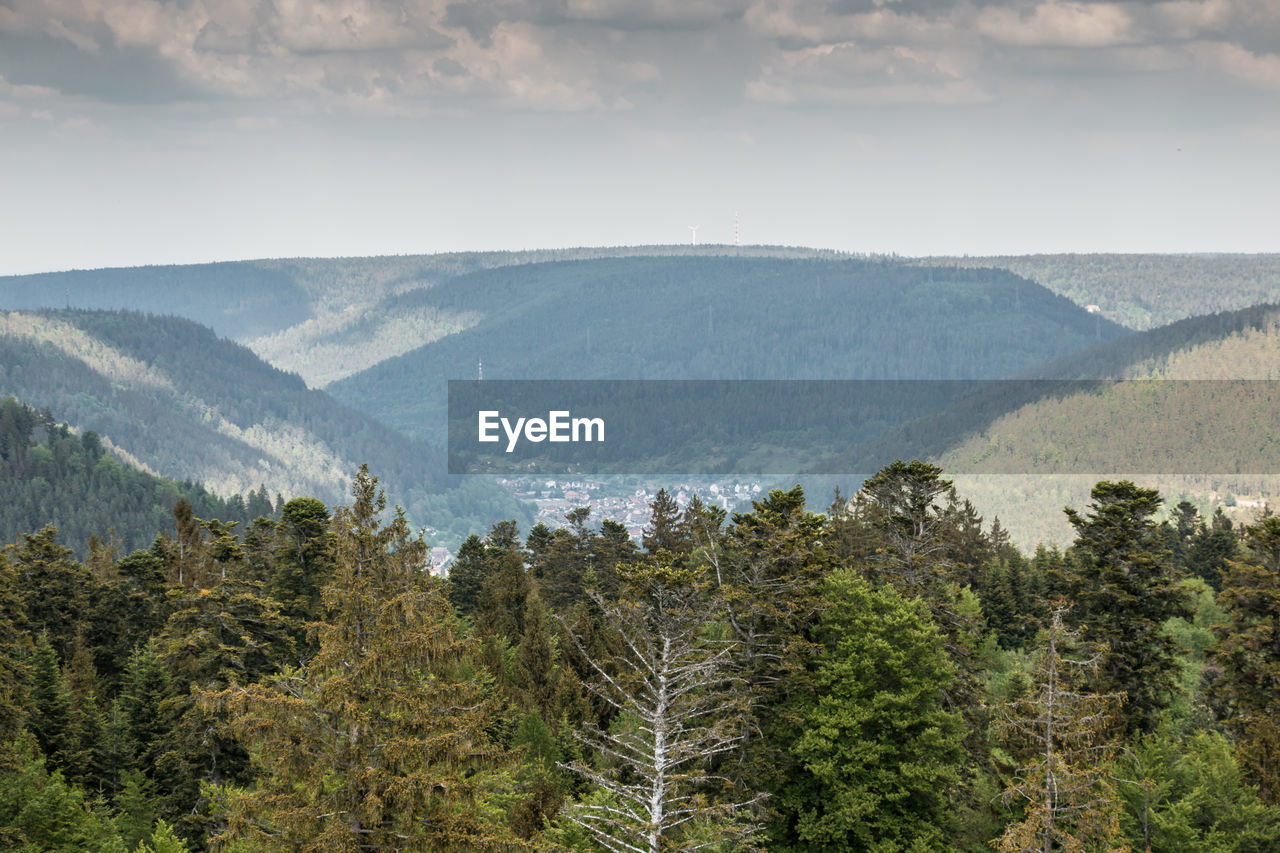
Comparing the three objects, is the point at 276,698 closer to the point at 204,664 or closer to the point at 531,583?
the point at 204,664

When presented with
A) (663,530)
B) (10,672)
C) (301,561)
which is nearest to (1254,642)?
(301,561)

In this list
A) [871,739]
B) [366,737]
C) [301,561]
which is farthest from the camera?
[301,561]

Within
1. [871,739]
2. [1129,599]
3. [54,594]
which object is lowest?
[871,739]

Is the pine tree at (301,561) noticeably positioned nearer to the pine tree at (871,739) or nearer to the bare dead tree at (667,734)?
the bare dead tree at (667,734)

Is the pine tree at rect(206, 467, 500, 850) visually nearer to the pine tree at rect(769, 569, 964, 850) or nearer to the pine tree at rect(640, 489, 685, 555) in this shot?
the pine tree at rect(769, 569, 964, 850)

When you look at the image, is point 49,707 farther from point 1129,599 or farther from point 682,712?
point 1129,599

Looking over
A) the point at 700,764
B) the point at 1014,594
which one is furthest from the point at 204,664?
the point at 1014,594
